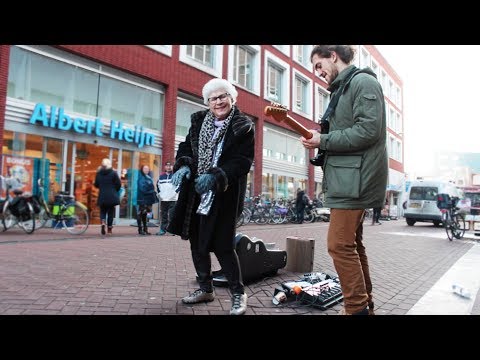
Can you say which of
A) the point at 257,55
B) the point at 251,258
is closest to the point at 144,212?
the point at 251,258

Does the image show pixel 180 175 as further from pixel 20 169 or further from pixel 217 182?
pixel 20 169

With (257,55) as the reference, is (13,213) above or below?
below

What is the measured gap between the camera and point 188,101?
1703 cm

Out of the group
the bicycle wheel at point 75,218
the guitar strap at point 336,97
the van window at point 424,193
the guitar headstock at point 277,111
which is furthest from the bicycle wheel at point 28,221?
the van window at point 424,193

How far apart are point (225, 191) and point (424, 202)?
1926cm

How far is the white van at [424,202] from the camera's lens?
62.6ft

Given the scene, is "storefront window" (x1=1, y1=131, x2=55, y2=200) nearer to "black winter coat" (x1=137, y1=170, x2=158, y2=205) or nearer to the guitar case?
"black winter coat" (x1=137, y1=170, x2=158, y2=205)

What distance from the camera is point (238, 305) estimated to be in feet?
9.48
